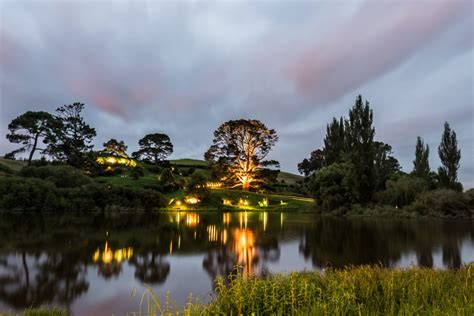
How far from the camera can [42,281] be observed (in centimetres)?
1058

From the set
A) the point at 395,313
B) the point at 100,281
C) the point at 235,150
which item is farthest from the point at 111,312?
the point at 235,150

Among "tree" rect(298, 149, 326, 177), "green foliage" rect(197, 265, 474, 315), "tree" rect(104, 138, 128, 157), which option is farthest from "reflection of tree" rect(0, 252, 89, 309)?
"tree" rect(298, 149, 326, 177)

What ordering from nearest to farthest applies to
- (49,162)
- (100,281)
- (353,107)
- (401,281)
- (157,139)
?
(401,281), (100,281), (353,107), (49,162), (157,139)

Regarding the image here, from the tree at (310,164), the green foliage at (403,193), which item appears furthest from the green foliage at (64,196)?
the tree at (310,164)

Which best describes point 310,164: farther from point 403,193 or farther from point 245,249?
point 245,249

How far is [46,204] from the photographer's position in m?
42.1

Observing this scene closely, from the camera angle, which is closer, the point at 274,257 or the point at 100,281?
the point at 100,281

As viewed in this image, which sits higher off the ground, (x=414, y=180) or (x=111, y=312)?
(x=414, y=180)

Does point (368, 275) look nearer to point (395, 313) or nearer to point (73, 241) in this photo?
point (395, 313)

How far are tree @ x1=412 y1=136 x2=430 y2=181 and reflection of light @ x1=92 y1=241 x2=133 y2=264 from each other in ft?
156

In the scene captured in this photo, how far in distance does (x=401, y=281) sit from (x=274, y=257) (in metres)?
8.27

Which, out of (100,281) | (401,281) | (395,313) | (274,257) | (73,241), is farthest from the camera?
(73,241)

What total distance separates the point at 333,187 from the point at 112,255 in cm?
3606

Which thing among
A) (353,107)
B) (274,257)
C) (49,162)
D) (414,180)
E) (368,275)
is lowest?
(274,257)
